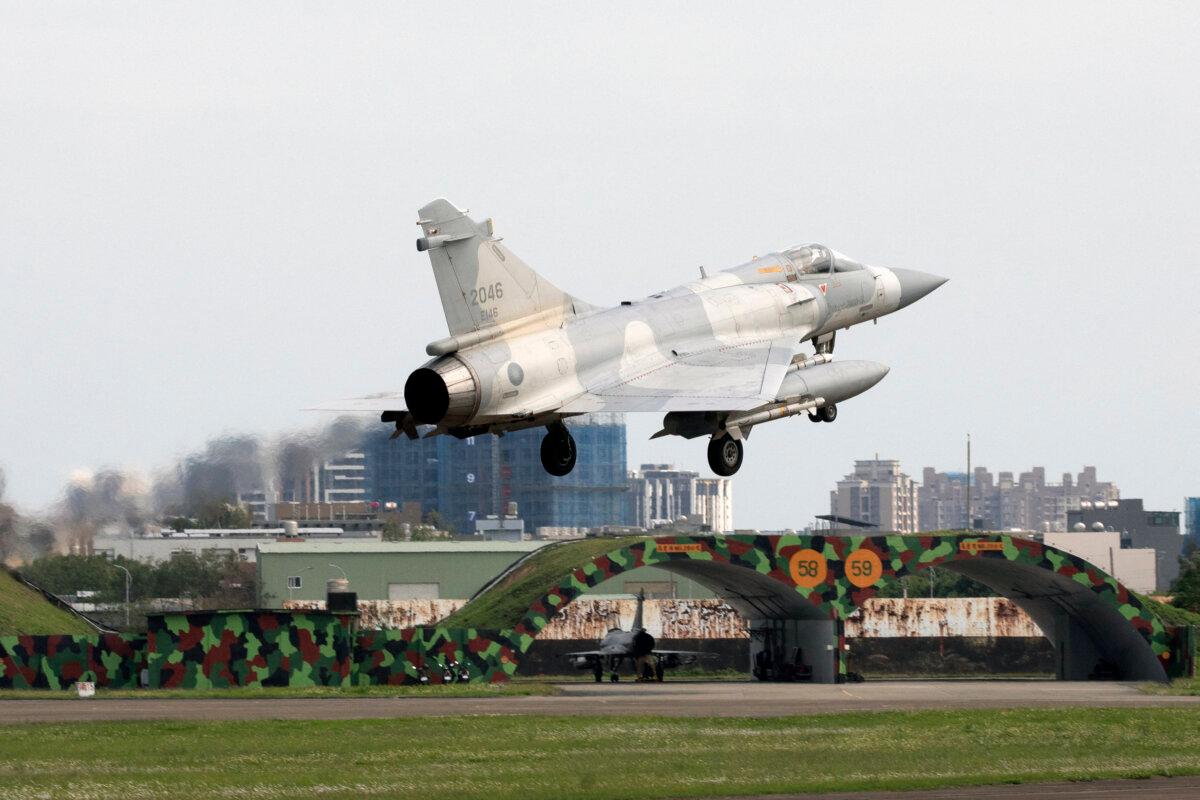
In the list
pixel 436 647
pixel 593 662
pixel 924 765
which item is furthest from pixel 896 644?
pixel 924 765

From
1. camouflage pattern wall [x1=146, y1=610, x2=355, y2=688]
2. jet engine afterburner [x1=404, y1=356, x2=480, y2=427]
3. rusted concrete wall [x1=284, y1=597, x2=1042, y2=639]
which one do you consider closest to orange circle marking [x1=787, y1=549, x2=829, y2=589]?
rusted concrete wall [x1=284, y1=597, x2=1042, y2=639]

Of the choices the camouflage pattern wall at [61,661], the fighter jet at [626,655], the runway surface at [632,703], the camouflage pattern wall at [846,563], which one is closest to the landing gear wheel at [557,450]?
the runway surface at [632,703]

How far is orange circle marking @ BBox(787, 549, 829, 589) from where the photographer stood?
6869 cm

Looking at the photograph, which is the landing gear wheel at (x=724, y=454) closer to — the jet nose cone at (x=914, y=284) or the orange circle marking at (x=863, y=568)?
the jet nose cone at (x=914, y=284)

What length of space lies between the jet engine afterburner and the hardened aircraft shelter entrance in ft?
108

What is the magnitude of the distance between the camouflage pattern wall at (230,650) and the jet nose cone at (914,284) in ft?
81.5

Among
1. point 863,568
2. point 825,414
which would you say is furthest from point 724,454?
point 863,568

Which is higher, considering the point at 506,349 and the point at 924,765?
the point at 506,349

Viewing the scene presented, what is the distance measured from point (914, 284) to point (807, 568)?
87.1ft

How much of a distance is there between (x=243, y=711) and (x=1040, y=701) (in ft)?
74.0

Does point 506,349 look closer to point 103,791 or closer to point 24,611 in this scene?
point 103,791

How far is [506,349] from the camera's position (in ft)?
109

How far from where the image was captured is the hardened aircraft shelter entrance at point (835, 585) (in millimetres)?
67562

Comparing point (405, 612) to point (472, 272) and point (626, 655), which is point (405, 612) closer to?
point (626, 655)
